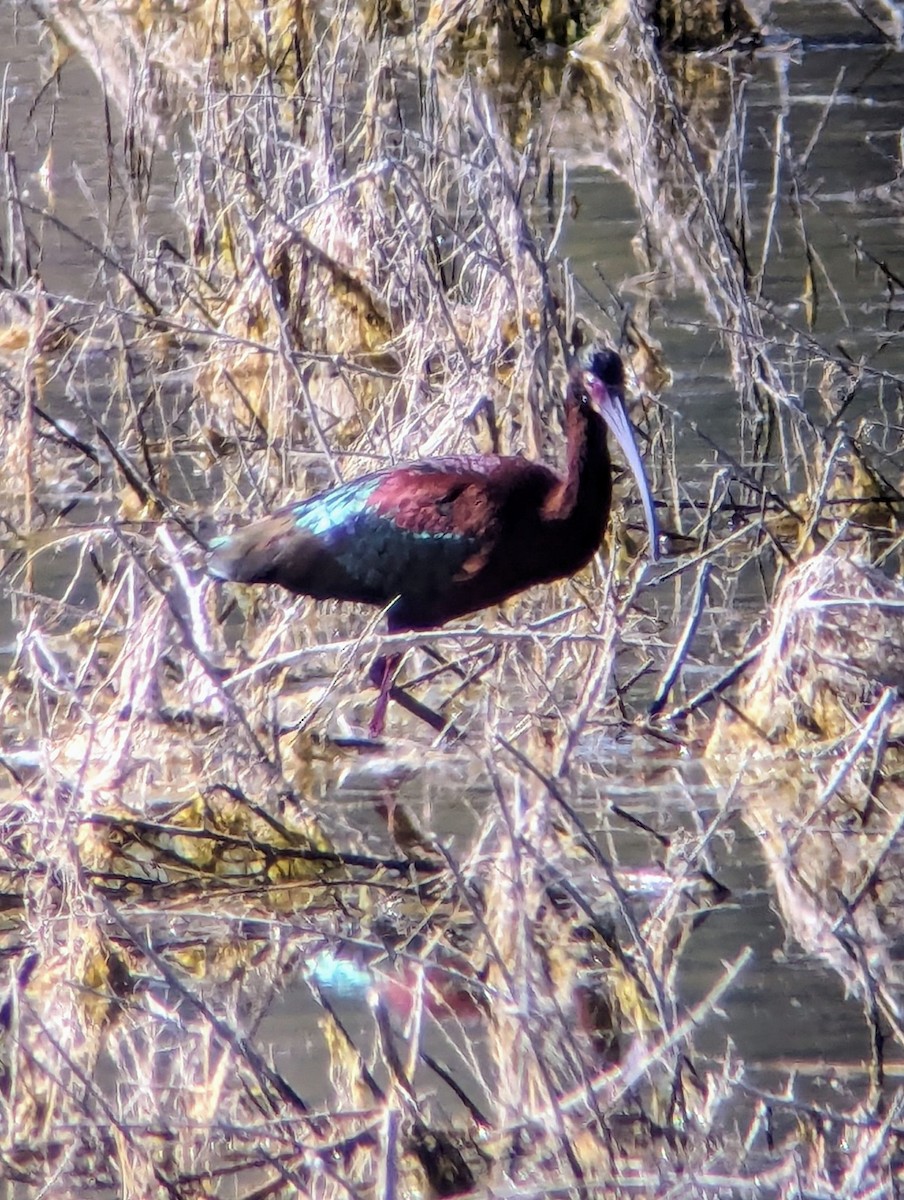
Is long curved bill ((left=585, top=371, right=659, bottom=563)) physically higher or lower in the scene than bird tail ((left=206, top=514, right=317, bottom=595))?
higher

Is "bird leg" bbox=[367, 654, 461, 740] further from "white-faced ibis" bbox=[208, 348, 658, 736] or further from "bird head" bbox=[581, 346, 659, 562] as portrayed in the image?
"bird head" bbox=[581, 346, 659, 562]

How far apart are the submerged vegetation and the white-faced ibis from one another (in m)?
0.12

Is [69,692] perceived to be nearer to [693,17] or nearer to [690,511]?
[690,511]

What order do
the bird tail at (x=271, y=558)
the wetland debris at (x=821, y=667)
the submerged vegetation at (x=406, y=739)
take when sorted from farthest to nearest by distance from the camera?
the bird tail at (x=271, y=558) < the wetland debris at (x=821, y=667) < the submerged vegetation at (x=406, y=739)

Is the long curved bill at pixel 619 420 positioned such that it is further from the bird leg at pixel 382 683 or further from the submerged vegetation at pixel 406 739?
the bird leg at pixel 382 683

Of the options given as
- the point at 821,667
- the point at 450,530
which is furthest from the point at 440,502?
the point at 821,667

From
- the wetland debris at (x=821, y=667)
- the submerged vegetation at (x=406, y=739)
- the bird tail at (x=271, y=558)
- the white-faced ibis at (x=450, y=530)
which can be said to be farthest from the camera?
the bird tail at (x=271, y=558)

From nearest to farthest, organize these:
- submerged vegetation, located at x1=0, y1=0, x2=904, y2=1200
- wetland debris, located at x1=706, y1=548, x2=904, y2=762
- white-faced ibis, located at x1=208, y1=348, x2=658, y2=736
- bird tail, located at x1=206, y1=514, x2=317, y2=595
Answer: submerged vegetation, located at x1=0, y1=0, x2=904, y2=1200
wetland debris, located at x1=706, y1=548, x2=904, y2=762
white-faced ibis, located at x1=208, y1=348, x2=658, y2=736
bird tail, located at x1=206, y1=514, x2=317, y2=595

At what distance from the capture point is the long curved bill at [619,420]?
428 centimetres

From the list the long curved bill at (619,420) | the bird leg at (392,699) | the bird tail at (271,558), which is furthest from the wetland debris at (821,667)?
the bird tail at (271,558)

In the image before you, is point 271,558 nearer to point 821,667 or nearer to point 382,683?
point 382,683

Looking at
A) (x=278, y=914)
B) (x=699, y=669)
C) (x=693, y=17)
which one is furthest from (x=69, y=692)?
(x=693, y=17)

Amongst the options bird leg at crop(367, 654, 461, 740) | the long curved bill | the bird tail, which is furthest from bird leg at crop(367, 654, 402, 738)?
the long curved bill

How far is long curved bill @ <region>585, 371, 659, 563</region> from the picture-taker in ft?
14.0
